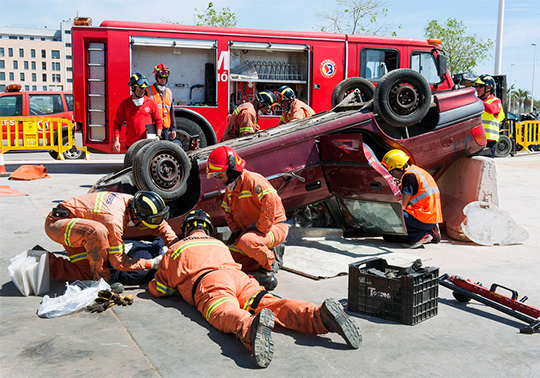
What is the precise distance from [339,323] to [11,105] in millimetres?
13227

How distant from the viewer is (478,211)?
659 cm

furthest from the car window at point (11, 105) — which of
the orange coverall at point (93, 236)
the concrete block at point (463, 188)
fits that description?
the concrete block at point (463, 188)

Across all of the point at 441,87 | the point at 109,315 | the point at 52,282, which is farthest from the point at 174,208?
the point at 441,87

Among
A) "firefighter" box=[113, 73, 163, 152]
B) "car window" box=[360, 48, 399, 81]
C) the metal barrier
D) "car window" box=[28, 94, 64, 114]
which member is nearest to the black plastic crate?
"firefighter" box=[113, 73, 163, 152]

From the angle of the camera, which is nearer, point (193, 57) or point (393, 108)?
point (393, 108)

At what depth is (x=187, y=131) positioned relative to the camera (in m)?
11.3

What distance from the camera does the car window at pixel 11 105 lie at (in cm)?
1405

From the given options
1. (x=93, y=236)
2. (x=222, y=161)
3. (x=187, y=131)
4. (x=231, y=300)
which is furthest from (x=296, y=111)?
(x=231, y=300)

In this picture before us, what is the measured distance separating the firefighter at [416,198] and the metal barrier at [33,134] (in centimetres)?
932

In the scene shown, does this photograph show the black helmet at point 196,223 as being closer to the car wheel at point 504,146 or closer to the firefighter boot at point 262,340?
the firefighter boot at point 262,340

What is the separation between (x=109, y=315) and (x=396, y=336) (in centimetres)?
206

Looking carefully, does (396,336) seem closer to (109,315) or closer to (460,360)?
(460,360)

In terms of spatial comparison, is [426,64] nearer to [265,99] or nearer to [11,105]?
[265,99]

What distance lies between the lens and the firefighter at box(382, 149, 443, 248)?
6285mm
